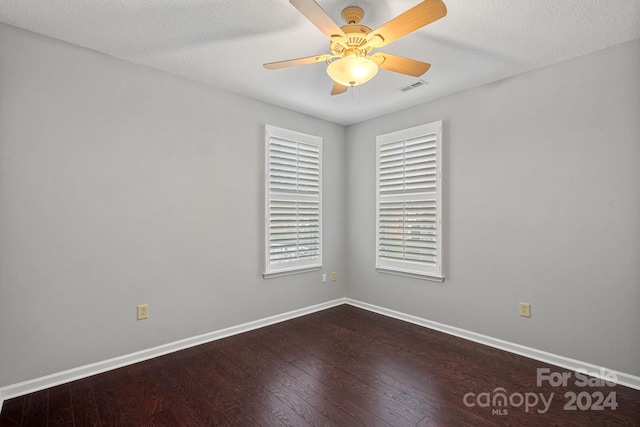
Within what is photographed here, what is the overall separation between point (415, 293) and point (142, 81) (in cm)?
346

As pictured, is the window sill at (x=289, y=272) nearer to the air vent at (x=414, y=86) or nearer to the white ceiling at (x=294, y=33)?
the white ceiling at (x=294, y=33)

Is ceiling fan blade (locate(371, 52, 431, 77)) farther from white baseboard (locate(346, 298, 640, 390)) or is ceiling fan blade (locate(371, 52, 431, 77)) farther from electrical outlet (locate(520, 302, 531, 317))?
white baseboard (locate(346, 298, 640, 390))

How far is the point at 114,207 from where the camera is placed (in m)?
2.62

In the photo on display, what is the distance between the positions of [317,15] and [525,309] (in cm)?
288

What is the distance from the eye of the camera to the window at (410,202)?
11.5 feet

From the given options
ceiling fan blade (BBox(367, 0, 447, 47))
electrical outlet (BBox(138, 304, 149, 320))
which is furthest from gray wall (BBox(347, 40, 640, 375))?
electrical outlet (BBox(138, 304, 149, 320))

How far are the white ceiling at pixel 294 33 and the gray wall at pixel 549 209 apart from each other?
30 centimetres

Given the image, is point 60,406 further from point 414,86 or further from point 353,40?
point 414,86

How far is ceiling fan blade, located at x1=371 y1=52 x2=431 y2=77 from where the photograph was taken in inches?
80.5

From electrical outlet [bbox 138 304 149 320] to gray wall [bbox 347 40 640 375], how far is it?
2.74m

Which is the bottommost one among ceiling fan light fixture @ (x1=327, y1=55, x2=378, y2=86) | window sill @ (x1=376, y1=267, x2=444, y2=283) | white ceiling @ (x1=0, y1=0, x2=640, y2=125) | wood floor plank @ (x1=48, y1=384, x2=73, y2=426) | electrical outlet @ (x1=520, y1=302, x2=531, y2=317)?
wood floor plank @ (x1=48, y1=384, x2=73, y2=426)

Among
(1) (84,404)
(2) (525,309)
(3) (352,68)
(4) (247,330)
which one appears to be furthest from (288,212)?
(2) (525,309)

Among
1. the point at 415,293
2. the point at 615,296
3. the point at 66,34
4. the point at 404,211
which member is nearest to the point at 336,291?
the point at 415,293

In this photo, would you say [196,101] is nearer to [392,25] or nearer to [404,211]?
[392,25]
